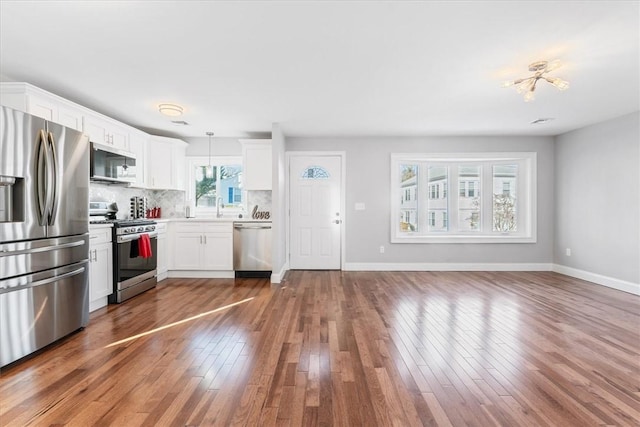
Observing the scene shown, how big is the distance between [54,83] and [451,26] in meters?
3.83

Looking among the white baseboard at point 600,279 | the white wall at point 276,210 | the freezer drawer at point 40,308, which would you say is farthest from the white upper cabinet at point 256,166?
the white baseboard at point 600,279

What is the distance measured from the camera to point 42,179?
2479 mm

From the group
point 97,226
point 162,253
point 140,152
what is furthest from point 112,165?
point 162,253

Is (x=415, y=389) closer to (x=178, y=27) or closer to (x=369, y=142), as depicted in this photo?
(x=178, y=27)

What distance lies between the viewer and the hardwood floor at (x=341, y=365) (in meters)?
1.71

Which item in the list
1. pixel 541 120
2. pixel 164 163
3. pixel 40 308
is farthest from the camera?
pixel 164 163

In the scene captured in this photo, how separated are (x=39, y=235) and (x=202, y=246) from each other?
2693mm

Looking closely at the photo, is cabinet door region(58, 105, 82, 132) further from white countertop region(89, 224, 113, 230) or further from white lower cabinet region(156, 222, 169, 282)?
white lower cabinet region(156, 222, 169, 282)

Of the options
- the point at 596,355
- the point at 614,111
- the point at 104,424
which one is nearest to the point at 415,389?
the point at 596,355

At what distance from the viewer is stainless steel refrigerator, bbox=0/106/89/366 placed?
7.30 feet

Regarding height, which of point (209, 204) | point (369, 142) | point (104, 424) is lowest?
point (104, 424)

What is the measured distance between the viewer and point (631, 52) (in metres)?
2.63

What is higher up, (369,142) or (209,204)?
(369,142)

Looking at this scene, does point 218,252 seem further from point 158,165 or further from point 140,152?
point 140,152
